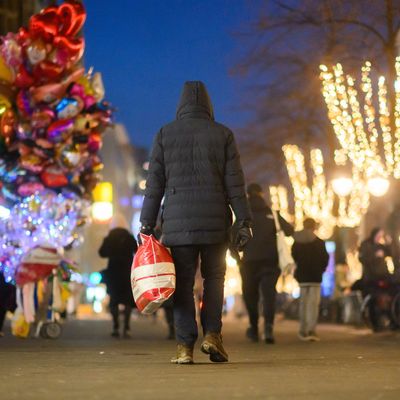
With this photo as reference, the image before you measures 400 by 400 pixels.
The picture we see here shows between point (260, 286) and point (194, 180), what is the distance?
6.93 m

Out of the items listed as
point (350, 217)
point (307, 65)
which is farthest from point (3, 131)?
point (350, 217)

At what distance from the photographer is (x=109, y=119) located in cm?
2297

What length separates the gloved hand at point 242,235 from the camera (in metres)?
10.1

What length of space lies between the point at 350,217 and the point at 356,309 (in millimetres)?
17599

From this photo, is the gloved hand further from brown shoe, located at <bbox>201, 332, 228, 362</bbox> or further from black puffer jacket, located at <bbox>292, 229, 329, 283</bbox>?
black puffer jacket, located at <bbox>292, 229, 329, 283</bbox>

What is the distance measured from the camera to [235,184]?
10258mm

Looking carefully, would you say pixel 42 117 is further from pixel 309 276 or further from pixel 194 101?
pixel 194 101

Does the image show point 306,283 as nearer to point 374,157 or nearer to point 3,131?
point 3,131

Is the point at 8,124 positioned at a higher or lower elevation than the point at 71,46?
lower

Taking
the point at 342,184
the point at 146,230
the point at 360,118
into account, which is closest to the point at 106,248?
the point at 360,118

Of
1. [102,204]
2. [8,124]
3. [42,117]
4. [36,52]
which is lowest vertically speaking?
[8,124]

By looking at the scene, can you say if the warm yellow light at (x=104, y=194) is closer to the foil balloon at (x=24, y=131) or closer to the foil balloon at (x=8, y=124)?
the foil balloon at (x=8, y=124)

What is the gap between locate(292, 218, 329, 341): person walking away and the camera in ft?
60.8

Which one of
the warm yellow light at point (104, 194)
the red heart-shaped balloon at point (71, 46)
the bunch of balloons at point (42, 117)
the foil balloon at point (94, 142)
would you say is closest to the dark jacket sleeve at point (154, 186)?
the bunch of balloons at point (42, 117)
